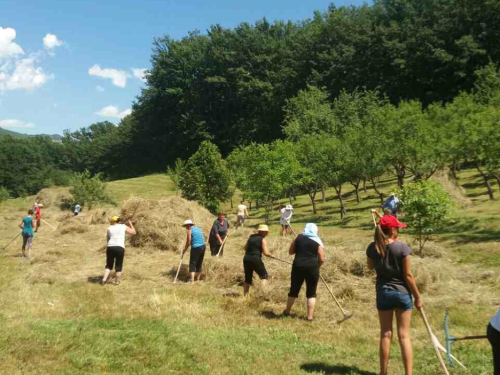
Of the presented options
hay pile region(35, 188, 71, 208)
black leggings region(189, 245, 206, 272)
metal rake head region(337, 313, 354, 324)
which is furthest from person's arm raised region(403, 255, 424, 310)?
hay pile region(35, 188, 71, 208)

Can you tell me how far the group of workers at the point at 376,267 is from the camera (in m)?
5.37

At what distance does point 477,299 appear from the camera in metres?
9.15

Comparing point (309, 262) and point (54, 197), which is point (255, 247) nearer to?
point (309, 262)

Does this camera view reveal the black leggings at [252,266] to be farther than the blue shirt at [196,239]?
No

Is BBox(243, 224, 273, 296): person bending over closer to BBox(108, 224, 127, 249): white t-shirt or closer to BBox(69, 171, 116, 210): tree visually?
BBox(108, 224, 127, 249): white t-shirt

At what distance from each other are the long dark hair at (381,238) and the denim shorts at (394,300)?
1.47ft

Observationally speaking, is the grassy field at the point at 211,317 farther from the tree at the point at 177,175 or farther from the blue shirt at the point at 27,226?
the tree at the point at 177,175

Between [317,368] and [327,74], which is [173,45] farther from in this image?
[317,368]

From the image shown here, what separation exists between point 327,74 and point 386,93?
8.01 m

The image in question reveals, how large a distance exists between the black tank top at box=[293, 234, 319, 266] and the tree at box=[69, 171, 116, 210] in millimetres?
31944

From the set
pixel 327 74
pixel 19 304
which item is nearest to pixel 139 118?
pixel 327 74

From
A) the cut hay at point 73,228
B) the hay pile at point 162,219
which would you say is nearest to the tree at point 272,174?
the hay pile at point 162,219

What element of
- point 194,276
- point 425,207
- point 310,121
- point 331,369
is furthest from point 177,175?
point 331,369

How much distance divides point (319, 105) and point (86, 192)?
25.0m
